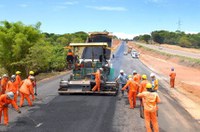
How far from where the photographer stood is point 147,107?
36.0ft

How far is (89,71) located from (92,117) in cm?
730

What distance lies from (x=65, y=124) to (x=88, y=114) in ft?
6.72

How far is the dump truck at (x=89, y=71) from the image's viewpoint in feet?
66.8

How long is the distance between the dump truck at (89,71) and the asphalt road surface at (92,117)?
36.5 inches

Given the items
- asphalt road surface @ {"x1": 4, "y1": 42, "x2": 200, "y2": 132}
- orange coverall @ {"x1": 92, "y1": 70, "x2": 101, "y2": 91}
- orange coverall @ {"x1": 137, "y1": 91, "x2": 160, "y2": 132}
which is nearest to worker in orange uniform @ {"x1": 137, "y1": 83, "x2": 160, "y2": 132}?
orange coverall @ {"x1": 137, "y1": 91, "x2": 160, "y2": 132}

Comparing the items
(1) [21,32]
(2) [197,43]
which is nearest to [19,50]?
(1) [21,32]

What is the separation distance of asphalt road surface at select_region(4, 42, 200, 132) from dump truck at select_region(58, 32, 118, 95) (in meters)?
0.93

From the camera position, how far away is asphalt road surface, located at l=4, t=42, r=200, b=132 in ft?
41.5

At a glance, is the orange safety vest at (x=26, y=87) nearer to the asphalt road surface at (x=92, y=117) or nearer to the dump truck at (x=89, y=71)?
the asphalt road surface at (x=92, y=117)

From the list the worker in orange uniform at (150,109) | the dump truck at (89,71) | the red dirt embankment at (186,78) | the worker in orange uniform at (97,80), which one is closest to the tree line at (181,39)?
the red dirt embankment at (186,78)

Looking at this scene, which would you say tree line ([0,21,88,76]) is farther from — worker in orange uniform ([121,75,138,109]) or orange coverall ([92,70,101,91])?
worker in orange uniform ([121,75,138,109])

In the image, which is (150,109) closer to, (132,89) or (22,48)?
(132,89)

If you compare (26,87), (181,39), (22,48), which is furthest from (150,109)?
(181,39)

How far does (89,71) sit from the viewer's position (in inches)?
844
